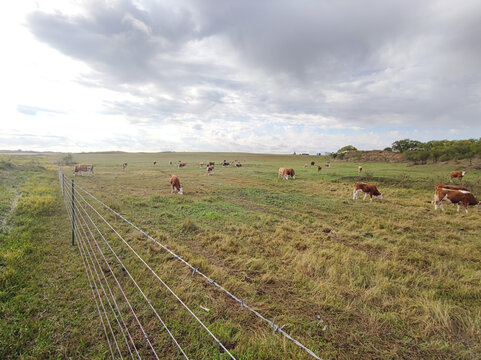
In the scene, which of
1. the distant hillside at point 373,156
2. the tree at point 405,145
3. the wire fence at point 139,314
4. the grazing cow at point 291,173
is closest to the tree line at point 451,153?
the distant hillside at point 373,156

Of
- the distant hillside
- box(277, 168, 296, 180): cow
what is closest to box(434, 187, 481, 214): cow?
box(277, 168, 296, 180): cow

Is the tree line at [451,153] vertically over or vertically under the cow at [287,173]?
over

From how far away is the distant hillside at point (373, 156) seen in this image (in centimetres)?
5055

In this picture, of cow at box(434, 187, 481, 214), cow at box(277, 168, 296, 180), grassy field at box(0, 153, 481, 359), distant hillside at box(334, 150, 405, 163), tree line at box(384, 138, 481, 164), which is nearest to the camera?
grassy field at box(0, 153, 481, 359)

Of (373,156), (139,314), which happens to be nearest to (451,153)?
(373,156)

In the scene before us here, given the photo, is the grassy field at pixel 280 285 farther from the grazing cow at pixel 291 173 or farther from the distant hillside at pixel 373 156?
the distant hillside at pixel 373 156

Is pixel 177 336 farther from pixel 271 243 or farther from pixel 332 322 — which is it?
pixel 271 243

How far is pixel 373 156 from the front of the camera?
182 feet

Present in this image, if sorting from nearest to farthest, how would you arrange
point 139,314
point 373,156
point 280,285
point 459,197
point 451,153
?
point 139,314
point 280,285
point 459,197
point 451,153
point 373,156

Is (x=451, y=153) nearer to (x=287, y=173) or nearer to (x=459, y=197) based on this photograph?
(x=287, y=173)

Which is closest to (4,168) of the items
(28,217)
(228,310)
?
(28,217)

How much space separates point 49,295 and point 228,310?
361 cm

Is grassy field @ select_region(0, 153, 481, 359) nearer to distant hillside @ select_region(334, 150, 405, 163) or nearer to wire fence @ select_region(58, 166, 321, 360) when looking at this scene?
wire fence @ select_region(58, 166, 321, 360)

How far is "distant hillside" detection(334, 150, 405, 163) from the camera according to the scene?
5055 centimetres
